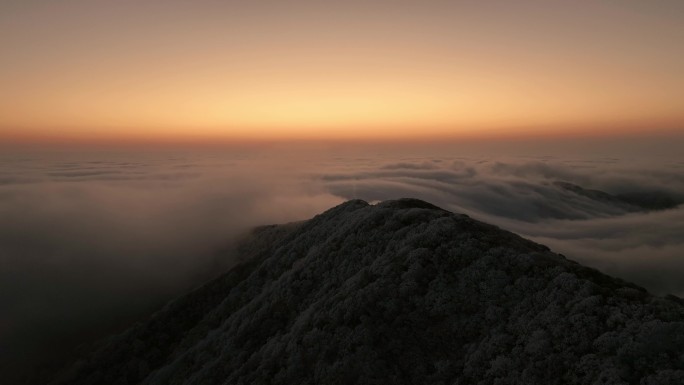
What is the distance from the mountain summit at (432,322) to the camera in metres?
12.1

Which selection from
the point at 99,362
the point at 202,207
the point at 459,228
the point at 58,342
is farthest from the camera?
the point at 202,207

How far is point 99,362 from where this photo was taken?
3055 cm

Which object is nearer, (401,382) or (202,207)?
(401,382)

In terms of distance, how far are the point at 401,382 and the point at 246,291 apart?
19.8m

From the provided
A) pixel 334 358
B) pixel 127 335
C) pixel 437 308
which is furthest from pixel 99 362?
pixel 437 308

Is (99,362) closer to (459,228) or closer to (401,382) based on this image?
(401,382)

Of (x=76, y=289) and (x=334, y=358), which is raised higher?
(x=334, y=358)

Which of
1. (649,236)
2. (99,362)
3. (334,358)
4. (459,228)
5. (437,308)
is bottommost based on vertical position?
(649,236)

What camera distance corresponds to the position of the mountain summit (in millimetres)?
12148

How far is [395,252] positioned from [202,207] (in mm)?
121070

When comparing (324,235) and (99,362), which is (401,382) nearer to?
(324,235)

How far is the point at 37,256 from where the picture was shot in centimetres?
7488

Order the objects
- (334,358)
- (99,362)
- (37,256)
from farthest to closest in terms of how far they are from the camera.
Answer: (37,256), (99,362), (334,358)

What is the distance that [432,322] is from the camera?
1620cm
